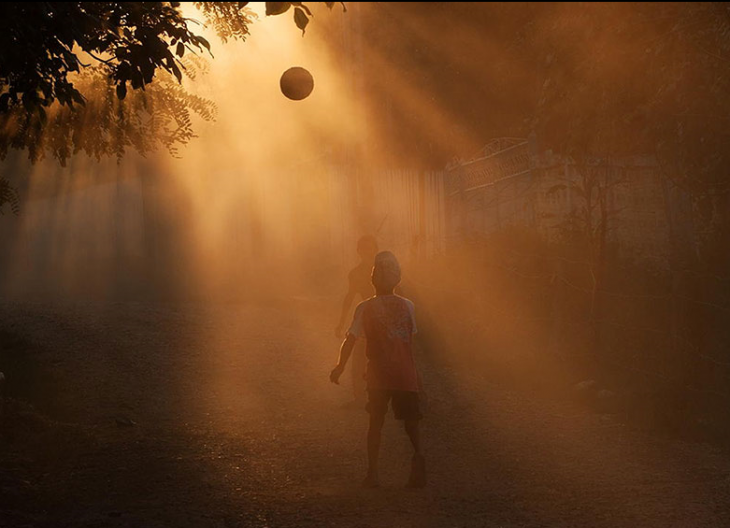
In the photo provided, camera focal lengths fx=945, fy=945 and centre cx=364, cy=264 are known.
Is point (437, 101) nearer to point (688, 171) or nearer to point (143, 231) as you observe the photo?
point (688, 171)

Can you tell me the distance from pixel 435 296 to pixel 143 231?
1329 centimetres

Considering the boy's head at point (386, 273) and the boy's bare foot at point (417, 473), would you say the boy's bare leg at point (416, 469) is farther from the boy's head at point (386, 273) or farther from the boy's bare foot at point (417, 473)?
the boy's head at point (386, 273)

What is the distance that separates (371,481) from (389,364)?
82cm

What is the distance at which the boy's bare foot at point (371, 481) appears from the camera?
21.5 feet

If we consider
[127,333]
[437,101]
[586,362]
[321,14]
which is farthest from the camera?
[321,14]

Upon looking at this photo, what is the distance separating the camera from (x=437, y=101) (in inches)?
615

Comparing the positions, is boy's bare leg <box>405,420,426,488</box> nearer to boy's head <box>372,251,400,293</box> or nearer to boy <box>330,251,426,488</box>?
boy <box>330,251,426,488</box>

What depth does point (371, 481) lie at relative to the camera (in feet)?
21.5

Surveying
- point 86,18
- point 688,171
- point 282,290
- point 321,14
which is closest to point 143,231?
point 282,290

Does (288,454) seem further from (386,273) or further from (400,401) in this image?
(386,273)

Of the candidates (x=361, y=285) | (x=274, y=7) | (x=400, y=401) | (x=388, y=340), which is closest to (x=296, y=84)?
(x=361, y=285)

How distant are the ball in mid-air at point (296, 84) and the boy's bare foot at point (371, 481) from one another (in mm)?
3343

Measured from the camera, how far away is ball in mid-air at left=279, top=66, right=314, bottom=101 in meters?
8.16

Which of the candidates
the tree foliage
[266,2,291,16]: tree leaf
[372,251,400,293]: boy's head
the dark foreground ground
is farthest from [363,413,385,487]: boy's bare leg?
[266,2,291,16]: tree leaf
